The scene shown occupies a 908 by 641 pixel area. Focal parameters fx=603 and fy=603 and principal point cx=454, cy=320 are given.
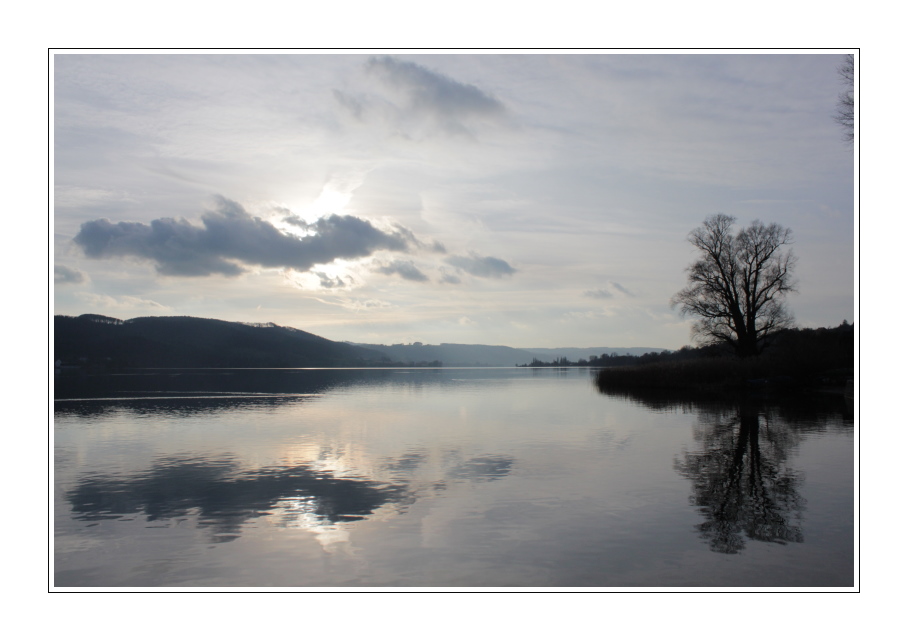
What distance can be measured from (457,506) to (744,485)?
7.47 meters

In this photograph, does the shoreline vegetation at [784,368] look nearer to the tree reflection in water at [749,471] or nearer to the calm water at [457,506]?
the tree reflection in water at [749,471]

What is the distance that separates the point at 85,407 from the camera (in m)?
37.5

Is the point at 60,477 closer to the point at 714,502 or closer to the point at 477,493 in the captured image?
the point at 477,493

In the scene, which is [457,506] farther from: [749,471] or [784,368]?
[784,368]

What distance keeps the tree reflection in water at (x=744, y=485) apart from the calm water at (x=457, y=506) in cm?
7

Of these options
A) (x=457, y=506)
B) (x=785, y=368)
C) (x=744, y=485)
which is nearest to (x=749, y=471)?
(x=744, y=485)

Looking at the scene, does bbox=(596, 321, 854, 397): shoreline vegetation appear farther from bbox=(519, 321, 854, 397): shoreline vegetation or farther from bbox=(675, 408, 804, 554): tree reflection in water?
bbox=(675, 408, 804, 554): tree reflection in water

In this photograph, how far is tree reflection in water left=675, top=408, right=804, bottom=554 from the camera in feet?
36.6

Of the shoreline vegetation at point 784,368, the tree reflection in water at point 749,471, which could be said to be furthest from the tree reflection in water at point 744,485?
the shoreline vegetation at point 784,368

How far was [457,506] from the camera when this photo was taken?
1321 centimetres

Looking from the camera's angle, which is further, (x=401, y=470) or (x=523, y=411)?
(x=523, y=411)

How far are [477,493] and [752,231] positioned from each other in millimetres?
48931

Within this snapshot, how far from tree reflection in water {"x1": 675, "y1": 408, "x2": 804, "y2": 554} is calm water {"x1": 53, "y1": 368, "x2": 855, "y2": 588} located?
2.8 inches
